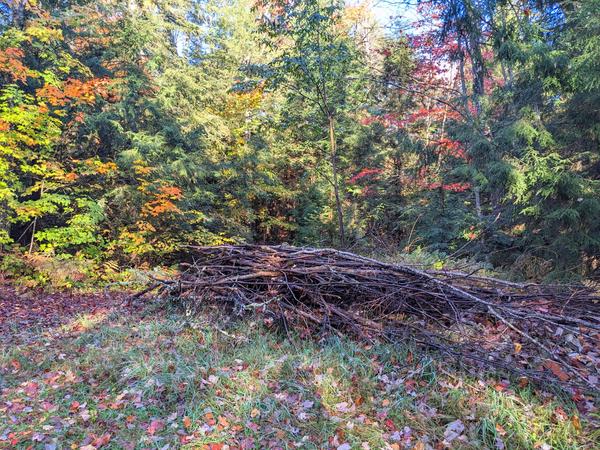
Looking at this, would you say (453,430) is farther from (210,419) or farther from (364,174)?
(364,174)

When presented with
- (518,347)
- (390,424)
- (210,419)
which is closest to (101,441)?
(210,419)

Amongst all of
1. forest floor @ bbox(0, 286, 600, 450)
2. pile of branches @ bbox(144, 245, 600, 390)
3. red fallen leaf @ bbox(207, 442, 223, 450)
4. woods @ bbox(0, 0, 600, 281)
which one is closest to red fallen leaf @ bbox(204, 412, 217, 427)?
forest floor @ bbox(0, 286, 600, 450)

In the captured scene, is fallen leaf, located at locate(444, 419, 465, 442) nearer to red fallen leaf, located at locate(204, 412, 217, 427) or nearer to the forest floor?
the forest floor

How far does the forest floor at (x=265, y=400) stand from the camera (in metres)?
2.79

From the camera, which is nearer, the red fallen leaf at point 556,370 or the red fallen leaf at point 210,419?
the red fallen leaf at point 210,419

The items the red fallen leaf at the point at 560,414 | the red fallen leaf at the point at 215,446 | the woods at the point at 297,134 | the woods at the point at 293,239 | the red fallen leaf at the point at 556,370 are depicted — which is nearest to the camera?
the red fallen leaf at the point at 215,446

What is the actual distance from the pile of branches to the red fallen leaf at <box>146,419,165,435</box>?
1842mm

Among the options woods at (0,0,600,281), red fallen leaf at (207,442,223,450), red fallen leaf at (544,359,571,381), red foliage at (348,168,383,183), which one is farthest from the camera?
red foliage at (348,168,383,183)

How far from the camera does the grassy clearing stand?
279 centimetres

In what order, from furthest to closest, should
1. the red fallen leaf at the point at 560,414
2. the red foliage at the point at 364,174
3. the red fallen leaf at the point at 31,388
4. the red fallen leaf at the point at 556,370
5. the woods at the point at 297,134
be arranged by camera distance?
the red foliage at the point at 364,174 → the woods at the point at 297,134 → the red fallen leaf at the point at 31,388 → the red fallen leaf at the point at 556,370 → the red fallen leaf at the point at 560,414

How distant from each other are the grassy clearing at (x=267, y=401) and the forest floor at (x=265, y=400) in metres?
0.01

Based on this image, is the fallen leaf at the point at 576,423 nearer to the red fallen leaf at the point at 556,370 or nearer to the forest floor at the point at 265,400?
the forest floor at the point at 265,400

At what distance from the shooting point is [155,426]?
2957 mm

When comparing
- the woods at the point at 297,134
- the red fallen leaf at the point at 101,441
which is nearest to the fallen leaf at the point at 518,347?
the red fallen leaf at the point at 101,441
